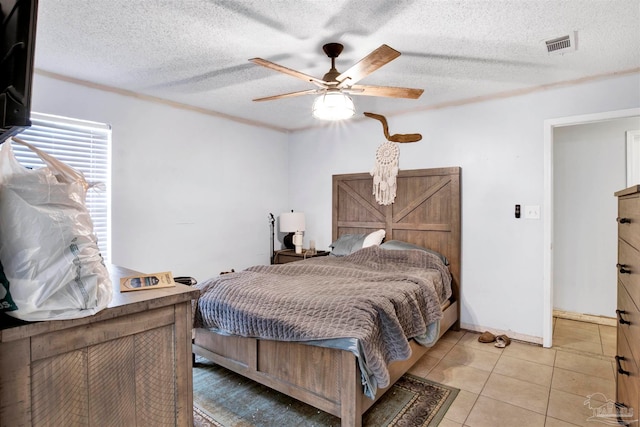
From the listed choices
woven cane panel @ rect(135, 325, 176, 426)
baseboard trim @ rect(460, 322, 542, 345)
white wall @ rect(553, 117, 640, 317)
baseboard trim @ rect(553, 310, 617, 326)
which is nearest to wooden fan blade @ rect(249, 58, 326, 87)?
woven cane panel @ rect(135, 325, 176, 426)

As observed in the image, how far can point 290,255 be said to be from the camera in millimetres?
4449

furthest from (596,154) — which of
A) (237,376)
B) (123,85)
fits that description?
(123,85)

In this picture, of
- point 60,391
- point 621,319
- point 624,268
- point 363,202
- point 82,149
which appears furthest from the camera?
point 363,202

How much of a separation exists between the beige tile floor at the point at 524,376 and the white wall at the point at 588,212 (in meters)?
0.49

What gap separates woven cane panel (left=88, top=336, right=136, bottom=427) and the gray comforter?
104 cm

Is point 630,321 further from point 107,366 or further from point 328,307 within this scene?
point 107,366

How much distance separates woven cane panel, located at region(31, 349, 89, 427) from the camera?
84cm

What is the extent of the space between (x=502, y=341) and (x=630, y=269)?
1754 mm

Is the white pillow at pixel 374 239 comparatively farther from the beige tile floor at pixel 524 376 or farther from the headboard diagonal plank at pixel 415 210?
the beige tile floor at pixel 524 376

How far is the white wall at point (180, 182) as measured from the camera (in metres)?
3.16

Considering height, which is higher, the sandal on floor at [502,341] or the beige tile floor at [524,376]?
the sandal on floor at [502,341]

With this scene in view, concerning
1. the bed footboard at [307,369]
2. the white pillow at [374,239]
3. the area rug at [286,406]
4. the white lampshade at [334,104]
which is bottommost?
the area rug at [286,406]

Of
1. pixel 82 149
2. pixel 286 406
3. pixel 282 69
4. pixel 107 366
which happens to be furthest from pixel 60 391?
pixel 82 149

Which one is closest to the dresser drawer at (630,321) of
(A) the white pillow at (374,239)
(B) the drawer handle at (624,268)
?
(B) the drawer handle at (624,268)
